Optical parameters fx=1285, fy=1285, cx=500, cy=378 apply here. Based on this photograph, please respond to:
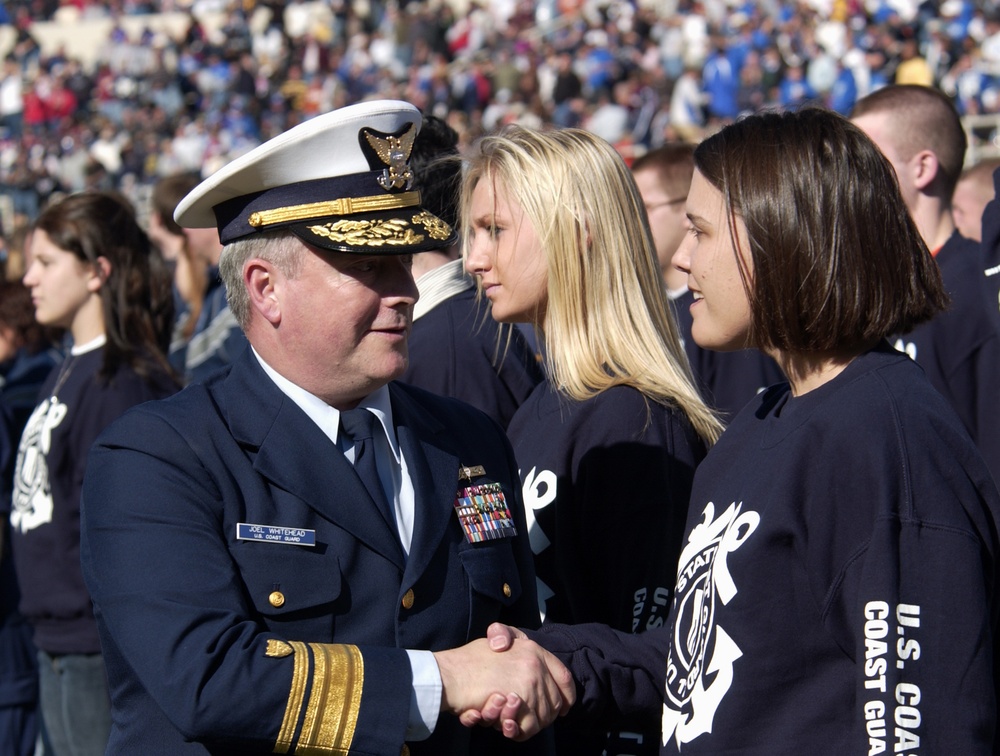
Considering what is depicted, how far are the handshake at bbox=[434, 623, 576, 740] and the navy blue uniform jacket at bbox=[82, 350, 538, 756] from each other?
78 millimetres

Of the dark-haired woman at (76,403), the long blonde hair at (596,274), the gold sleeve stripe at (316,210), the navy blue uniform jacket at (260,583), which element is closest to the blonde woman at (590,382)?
the long blonde hair at (596,274)

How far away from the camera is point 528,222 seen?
10.2 feet

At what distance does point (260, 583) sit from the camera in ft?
6.81

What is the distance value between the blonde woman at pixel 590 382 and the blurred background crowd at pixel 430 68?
490 inches

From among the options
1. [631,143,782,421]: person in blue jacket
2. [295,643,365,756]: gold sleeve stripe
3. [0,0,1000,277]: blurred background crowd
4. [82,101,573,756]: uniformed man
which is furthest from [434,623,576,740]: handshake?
[0,0,1000,277]: blurred background crowd

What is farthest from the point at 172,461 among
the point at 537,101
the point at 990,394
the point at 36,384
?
the point at 537,101

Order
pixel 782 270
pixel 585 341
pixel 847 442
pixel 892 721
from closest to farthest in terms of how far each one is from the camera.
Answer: pixel 892 721
pixel 847 442
pixel 782 270
pixel 585 341

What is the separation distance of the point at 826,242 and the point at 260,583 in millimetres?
1054

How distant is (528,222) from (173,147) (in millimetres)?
24167

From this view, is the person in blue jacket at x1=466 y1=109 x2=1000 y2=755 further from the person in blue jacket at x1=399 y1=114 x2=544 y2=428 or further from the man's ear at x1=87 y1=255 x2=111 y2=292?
the man's ear at x1=87 y1=255 x2=111 y2=292

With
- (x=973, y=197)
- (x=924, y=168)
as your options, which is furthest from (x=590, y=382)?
(x=973, y=197)

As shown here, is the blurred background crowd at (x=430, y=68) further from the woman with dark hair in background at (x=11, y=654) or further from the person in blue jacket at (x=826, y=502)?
the person in blue jacket at (x=826, y=502)

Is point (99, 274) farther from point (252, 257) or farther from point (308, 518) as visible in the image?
point (308, 518)

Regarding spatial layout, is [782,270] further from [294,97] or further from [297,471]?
[294,97]
